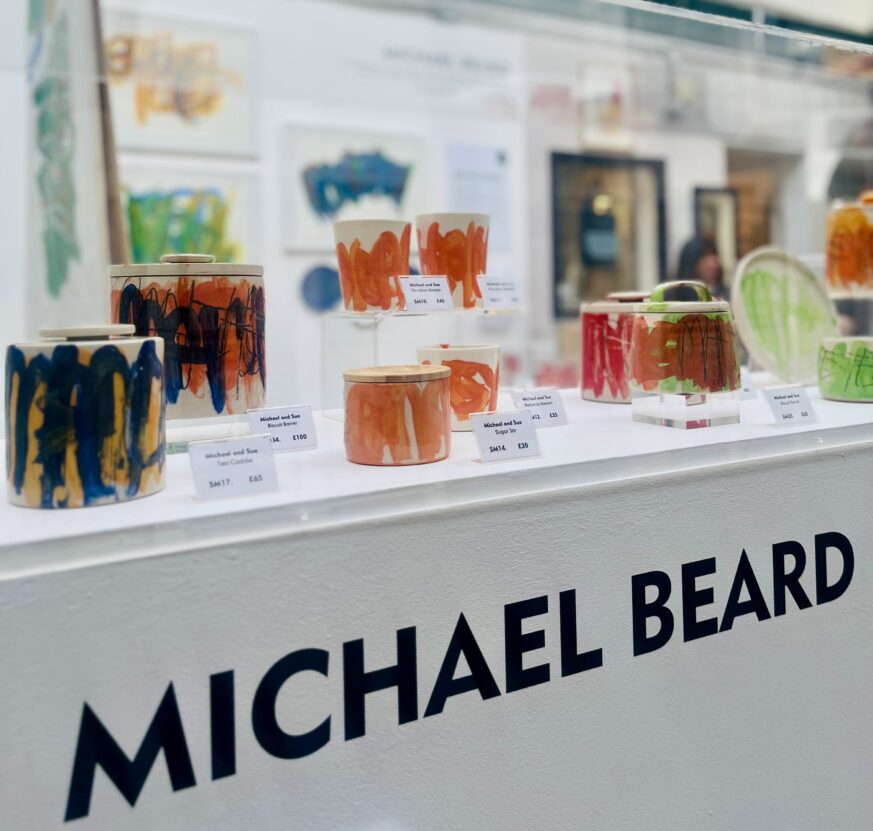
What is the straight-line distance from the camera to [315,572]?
0.71m

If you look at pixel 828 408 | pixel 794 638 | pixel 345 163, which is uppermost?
pixel 345 163

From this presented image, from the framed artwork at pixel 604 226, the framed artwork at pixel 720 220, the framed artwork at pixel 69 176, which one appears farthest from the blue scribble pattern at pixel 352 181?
the framed artwork at pixel 720 220

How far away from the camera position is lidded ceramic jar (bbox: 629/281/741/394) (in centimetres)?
99

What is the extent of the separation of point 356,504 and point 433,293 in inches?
14.9

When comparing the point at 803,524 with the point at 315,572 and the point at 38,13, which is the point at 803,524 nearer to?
the point at 315,572

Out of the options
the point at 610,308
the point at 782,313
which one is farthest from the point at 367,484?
the point at 782,313

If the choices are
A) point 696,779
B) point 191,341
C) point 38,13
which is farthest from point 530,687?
point 38,13

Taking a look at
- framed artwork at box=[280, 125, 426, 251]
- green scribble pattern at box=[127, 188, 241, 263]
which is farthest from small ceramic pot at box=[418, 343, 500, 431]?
framed artwork at box=[280, 125, 426, 251]

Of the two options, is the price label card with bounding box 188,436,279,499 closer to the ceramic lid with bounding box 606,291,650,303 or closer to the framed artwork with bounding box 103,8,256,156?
the ceramic lid with bounding box 606,291,650,303

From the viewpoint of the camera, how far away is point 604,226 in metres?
3.80

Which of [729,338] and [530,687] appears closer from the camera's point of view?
[530,687]

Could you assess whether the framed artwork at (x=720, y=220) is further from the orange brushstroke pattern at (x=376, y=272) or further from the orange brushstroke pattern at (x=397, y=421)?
the orange brushstroke pattern at (x=397, y=421)

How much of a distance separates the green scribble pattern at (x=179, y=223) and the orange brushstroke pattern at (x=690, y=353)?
2.00m

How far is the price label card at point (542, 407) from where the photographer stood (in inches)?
41.3
